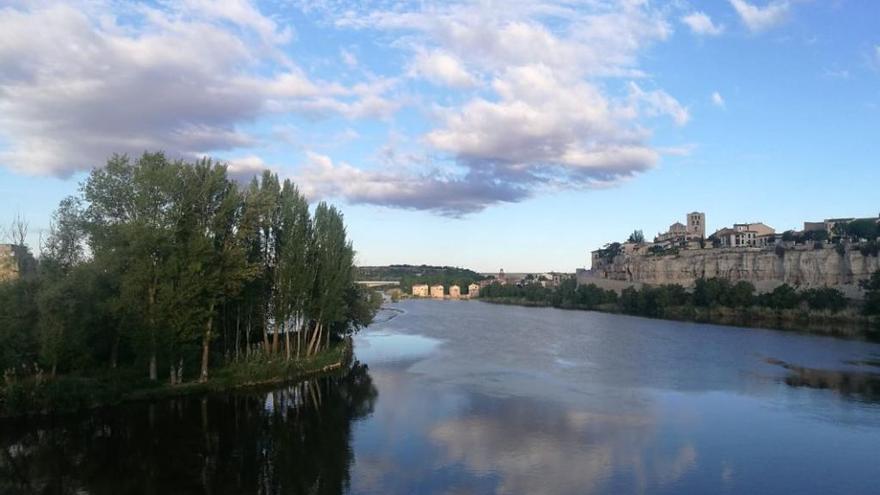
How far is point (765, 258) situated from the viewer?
248 feet

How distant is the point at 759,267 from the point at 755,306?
1718cm

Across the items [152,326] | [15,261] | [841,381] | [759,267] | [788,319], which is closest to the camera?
[152,326]

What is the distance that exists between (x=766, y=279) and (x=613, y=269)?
39.9m

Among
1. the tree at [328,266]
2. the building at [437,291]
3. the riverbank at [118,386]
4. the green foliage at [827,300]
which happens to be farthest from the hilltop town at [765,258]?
the riverbank at [118,386]

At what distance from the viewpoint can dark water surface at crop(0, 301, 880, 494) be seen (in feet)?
42.3

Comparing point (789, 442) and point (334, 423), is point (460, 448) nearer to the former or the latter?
point (334, 423)

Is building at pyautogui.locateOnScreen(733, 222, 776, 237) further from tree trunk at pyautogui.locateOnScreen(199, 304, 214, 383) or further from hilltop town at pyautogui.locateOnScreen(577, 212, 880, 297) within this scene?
tree trunk at pyautogui.locateOnScreen(199, 304, 214, 383)

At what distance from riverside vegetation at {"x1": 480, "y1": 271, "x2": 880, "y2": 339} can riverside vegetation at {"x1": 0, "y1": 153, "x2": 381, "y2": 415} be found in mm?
41175

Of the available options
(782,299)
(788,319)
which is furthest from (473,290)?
(788,319)

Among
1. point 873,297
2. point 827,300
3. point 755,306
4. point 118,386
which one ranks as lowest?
point 118,386

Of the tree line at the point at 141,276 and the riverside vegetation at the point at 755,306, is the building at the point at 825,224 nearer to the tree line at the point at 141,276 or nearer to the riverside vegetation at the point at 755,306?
the riverside vegetation at the point at 755,306

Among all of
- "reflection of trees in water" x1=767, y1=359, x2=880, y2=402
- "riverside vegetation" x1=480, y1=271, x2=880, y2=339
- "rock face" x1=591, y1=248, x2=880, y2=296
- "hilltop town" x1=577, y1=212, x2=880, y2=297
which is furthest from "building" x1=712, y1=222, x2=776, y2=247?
"reflection of trees in water" x1=767, y1=359, x2=880, y2=402

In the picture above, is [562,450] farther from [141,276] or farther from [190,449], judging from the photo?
[141,276]

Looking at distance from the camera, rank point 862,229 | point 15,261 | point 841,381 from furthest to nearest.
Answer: point 862,229 < point 15,261 < point 841,381
